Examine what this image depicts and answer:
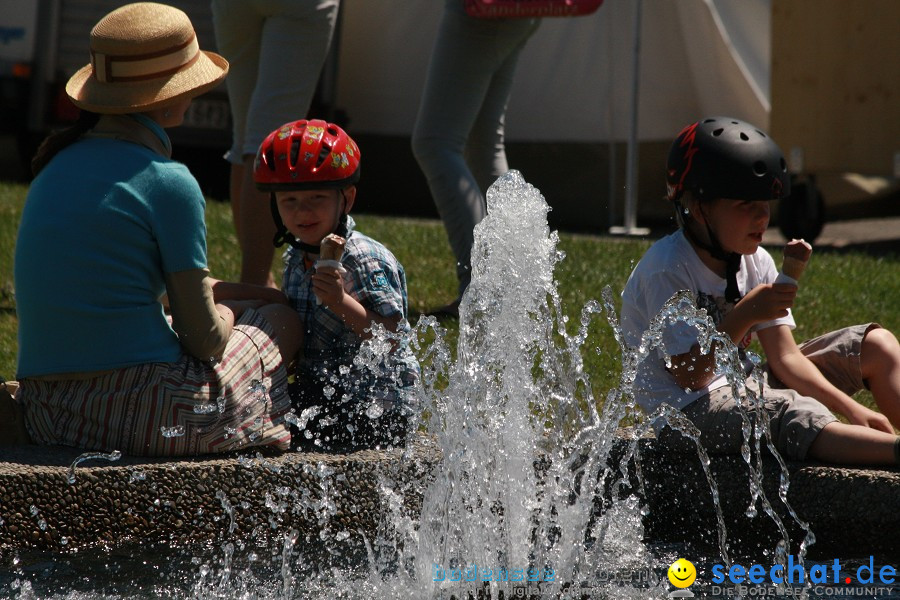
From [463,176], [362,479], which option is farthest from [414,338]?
[463,176]

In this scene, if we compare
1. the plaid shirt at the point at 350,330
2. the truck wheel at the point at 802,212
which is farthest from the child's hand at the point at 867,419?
the truck wheel at the point at 802,212

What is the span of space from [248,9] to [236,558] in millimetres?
2625

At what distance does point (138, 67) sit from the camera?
3.68 meters

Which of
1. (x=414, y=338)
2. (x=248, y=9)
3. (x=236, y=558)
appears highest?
(x=248, y=9)

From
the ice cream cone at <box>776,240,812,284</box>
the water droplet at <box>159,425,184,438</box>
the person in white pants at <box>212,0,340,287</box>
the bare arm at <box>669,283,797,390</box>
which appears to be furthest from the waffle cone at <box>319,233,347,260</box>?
the person in white pants at <box>212,0,340,287</box>

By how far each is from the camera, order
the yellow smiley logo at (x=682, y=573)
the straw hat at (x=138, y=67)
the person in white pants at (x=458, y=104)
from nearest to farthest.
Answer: the yellow smiley logo at (x=682, y=573), the straw hat at (x=138, y=67), the person in white pants at (x=458, y=104)

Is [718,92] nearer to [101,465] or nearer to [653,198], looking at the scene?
[653,198]

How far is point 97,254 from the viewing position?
3.53m

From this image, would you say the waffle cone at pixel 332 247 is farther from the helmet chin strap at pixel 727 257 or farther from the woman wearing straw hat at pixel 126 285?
the helmet chin strap at pixel 727 257

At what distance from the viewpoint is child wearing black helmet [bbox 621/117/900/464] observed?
3.69 m

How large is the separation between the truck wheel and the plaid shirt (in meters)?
5.75

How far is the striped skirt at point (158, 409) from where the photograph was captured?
3.58 m

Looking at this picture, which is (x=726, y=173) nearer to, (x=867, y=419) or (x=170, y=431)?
(x=867, y=419)

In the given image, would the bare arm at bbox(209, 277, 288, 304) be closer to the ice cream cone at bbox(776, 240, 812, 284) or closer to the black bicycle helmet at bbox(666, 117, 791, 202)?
the black bicycle helmet at bbox(666, 117, 791, 202)
